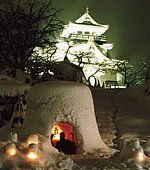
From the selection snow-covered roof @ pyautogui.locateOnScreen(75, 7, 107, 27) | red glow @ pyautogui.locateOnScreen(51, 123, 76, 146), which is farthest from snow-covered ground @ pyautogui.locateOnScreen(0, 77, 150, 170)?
snow-covered roof @ pyautogui.locateOnScreen(75, 7, 107, 27)

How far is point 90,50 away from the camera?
34.4 meters

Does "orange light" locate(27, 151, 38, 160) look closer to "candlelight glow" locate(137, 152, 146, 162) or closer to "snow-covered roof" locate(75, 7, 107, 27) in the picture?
"candlelight glow" locate(137, 152, 146, 162)

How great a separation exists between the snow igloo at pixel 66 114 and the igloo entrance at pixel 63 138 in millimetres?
219

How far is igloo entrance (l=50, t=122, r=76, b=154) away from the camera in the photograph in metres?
11.0

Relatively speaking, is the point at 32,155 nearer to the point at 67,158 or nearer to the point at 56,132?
the point at 67,158

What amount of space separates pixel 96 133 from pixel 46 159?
2812 millimetres

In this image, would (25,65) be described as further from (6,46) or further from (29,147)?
(29,147)

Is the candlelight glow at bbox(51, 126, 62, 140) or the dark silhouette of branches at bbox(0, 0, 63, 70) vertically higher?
the dark silhouette of branches at bbox(0, 0, 63, 70)

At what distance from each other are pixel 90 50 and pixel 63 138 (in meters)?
23.5

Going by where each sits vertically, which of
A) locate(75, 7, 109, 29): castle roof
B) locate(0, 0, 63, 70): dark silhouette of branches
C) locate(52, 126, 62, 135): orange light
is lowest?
locate(52, 126, 62, 135): orange light

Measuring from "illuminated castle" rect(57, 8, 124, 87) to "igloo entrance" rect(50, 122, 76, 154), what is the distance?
20154 millimetres

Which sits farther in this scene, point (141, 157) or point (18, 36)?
point (18, 36)

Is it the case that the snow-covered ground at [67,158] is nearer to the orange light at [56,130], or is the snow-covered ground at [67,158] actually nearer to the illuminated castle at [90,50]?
the orange light at [56,130]

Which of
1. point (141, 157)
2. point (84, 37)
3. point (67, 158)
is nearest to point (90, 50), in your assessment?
point (84, 37)
